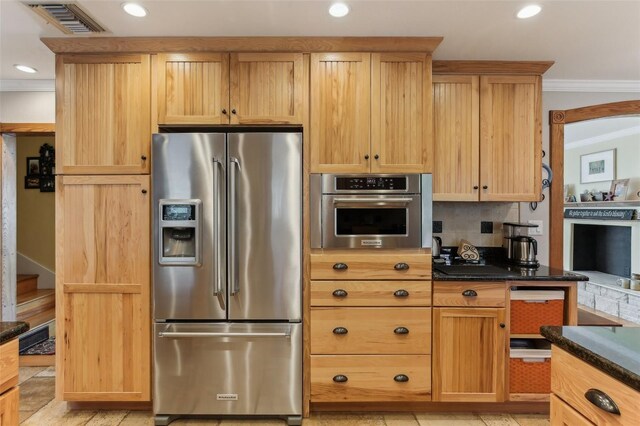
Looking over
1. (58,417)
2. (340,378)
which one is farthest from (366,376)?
(58,417)

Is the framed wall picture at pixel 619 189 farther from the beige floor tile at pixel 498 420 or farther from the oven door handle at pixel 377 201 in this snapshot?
the oven door handle at pixel 377 201

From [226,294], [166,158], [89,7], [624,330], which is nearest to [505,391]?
[624,330]

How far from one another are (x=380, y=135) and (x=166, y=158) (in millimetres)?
1382

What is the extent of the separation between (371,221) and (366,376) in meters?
1.00

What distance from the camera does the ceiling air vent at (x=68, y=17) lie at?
199 centimetres

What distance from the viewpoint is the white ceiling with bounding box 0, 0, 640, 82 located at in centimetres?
201

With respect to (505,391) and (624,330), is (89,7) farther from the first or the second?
(505,391)

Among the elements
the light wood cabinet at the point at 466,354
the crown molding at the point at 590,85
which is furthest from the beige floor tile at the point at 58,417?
the crown molding at the point at 590,85

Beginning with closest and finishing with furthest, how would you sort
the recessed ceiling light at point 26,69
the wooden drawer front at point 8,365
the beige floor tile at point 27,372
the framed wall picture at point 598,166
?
the wooden drawer front at point 8,365 → the recessed ceiling light at point 26,69 → the beige floor tile at point 27,372 → the framed wall picture at point 598,166

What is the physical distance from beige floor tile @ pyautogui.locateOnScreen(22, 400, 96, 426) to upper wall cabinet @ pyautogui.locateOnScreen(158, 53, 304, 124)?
6.65 ft

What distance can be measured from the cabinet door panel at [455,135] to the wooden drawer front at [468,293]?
66 centimetres

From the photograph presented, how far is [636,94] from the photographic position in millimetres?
3135

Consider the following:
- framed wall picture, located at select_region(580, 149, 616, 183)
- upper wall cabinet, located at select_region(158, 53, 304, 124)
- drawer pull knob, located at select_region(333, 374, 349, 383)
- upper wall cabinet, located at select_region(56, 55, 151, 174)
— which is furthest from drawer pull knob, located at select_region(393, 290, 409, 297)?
framed wall picture, located at select_region(580, 149, 616, 183)

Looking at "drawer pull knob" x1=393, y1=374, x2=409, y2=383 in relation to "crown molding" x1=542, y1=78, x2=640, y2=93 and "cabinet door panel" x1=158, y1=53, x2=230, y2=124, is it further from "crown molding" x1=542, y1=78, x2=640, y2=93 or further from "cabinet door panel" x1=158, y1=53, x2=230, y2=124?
"crown molding" x1=542, y1=78, x2=640, y2=93
